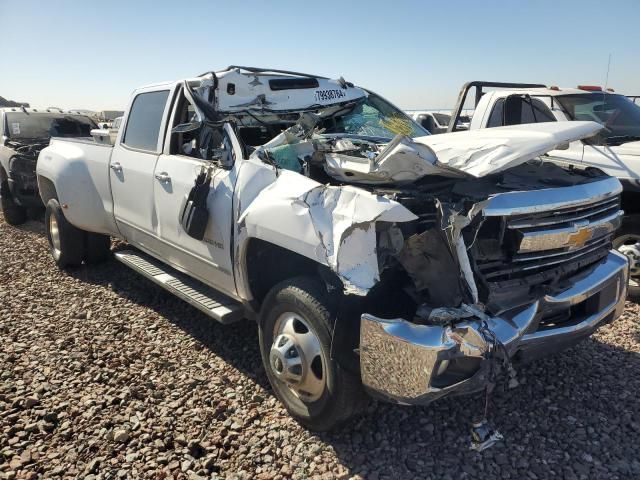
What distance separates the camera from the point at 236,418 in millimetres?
3174

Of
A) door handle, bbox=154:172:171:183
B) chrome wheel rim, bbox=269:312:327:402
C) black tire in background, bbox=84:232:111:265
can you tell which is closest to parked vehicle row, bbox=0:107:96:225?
black tire in background, bbox=84:232:111:265

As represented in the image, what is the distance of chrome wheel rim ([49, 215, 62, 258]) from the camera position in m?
6.16

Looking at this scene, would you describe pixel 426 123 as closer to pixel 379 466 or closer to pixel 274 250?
pixel 274 250

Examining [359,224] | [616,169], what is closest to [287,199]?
[359,224]

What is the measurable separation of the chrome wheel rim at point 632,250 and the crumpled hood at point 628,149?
77 centimetres

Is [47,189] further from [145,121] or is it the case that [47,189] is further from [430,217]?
[430,217]

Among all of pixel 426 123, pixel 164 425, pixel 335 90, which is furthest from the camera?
pixel 426 123

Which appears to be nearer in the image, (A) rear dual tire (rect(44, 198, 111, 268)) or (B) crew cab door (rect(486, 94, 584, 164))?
(B) crew cab door (rect(486, 94, 584, 164))

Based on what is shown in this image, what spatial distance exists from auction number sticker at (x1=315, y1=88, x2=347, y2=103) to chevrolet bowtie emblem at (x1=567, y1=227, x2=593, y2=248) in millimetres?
2527

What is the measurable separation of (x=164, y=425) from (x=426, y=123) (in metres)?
4.53

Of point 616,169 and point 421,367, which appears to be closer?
point 421,367

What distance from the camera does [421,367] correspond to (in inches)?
90.4

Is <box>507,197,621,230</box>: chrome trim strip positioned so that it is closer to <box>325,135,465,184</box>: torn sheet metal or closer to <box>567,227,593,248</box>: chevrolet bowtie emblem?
<box>567,227,593,248</box>: chevrolet bowtie emblem

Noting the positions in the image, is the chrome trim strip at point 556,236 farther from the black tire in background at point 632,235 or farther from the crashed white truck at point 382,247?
the black tire in background at point 632,235
